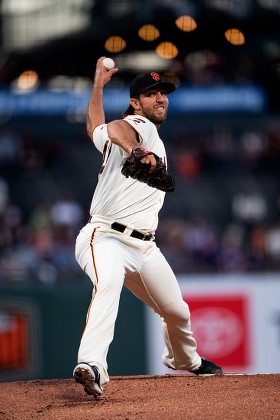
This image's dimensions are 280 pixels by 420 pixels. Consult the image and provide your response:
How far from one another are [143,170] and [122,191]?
0.55 m

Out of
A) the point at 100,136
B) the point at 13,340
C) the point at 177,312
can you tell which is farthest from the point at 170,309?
the point at 13,340

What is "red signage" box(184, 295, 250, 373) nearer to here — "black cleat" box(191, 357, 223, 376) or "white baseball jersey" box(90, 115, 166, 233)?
"black cleat" box(191, 357, 223, 376)

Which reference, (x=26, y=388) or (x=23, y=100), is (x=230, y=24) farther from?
(x=26, y=388)

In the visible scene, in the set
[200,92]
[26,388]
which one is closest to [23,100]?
[200,92]

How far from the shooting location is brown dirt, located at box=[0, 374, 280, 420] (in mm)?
4523

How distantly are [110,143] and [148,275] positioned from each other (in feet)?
2.50

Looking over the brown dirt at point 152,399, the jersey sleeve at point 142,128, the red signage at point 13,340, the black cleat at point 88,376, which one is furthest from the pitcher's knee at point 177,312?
the red signage at point 13,340

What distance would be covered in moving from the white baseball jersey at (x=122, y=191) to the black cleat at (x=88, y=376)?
0.87 metres

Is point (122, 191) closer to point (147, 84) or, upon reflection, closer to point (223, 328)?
point (147, 84)

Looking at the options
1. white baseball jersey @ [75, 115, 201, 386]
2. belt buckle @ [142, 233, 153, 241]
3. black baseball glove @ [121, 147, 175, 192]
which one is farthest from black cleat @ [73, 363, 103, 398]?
black baseball glove @ [121, 147, 175, 192]

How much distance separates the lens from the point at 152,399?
495cm

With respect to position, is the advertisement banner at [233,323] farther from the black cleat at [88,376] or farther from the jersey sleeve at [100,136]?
the black cleat at [88,376]

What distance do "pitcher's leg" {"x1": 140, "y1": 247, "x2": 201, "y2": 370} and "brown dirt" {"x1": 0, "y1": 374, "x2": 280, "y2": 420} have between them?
0.13m

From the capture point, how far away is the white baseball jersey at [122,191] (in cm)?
502
